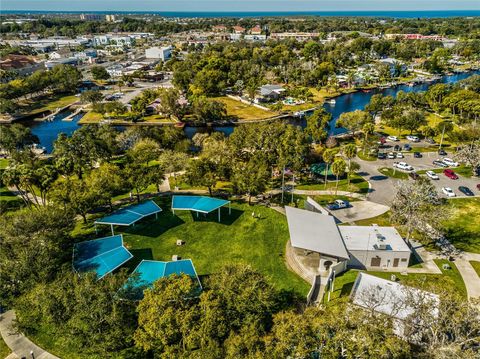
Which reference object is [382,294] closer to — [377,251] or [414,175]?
[377,251]

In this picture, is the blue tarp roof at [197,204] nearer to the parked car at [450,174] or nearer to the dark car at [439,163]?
the parked car at [450,174]

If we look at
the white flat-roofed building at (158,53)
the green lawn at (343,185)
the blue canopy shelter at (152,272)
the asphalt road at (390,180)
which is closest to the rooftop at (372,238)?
the asphalt road at (390,180)

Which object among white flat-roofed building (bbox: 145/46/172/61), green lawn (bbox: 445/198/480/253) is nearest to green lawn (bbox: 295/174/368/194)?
green lawn (bbox: 445/198/480/253)

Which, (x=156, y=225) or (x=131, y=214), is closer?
(x=131, y=214)

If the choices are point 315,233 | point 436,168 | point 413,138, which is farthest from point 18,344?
point 413,138

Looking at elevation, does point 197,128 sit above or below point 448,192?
below

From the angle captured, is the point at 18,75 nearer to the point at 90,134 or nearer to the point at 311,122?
the point at 90,134
